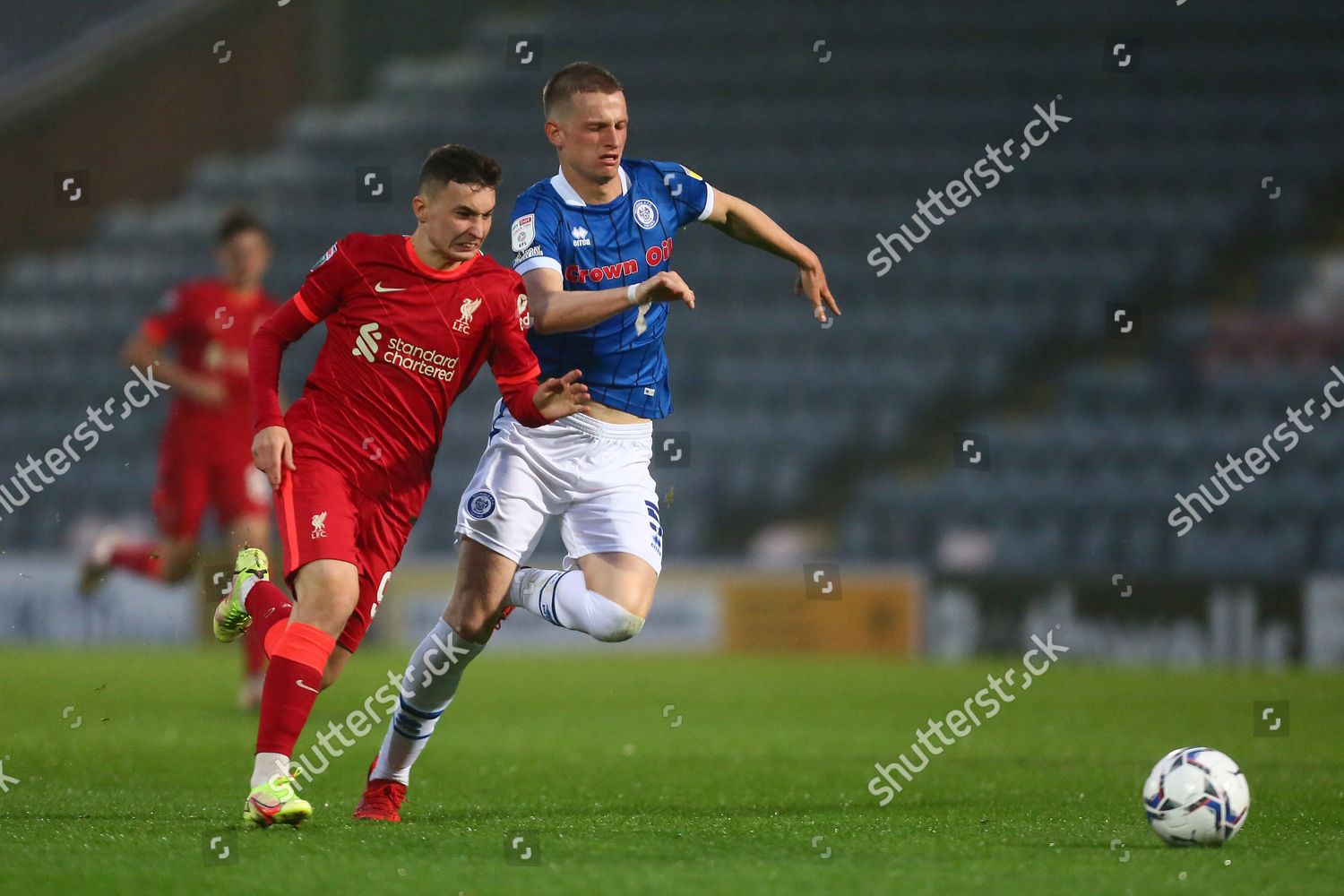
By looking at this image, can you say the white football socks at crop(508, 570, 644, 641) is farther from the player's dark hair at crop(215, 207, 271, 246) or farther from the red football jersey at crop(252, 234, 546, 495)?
the player's dark hair at crop(215, 207, 271, 246)

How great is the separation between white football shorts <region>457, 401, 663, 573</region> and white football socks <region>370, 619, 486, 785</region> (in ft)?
1.16

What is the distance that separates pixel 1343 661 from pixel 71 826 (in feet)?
34.7

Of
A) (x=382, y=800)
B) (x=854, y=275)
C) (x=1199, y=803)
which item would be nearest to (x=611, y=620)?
(x=382, y=800)

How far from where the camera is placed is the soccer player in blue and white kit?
5160mm

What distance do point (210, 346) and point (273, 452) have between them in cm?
481

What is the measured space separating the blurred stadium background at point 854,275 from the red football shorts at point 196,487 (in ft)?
15.1

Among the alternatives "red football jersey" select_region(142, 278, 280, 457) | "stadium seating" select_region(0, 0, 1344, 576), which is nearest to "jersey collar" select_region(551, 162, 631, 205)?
"red football jersey" select_region(142, 278, 280, 457)

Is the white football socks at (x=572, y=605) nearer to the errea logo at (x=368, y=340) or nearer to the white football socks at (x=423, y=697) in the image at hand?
the white football socks at (x=423, y=697)

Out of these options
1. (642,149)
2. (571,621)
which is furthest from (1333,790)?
(642,149)

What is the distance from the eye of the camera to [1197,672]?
12.5 metres

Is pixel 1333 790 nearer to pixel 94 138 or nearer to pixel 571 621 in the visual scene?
pixel 571 621

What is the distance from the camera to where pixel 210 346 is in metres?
9.27

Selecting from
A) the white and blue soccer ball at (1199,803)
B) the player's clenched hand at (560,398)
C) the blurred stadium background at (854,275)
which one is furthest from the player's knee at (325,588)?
the blurred stadium background at (854,275)

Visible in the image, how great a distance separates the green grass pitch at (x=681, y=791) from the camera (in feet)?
12.8
